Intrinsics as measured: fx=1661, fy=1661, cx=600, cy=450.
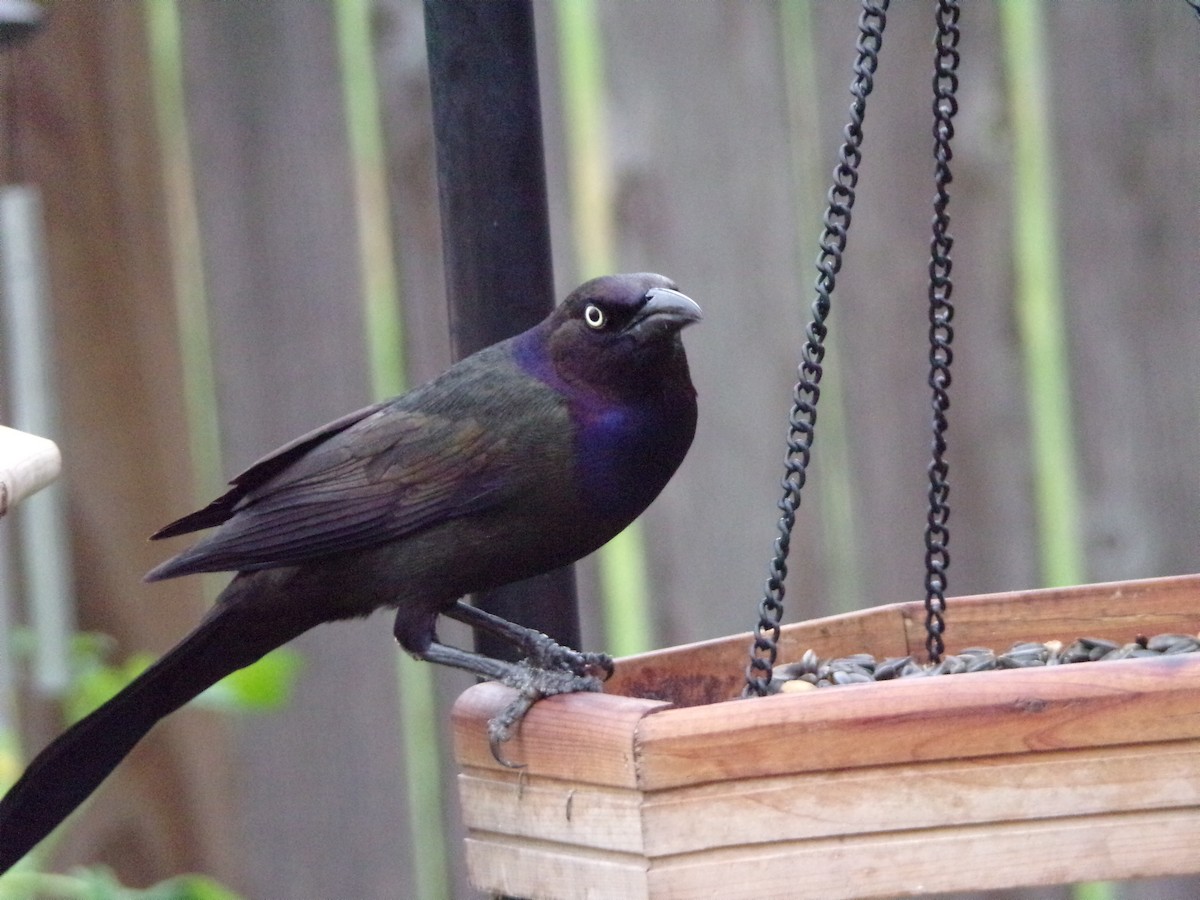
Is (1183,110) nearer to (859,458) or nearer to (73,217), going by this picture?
(859,458)

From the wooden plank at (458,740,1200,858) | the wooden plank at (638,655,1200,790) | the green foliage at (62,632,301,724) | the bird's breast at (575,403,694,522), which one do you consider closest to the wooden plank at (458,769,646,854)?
the wooden plank at (458,740,1200,858)

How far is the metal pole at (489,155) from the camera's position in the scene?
239 centimetres

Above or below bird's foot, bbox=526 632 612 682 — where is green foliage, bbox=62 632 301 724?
below

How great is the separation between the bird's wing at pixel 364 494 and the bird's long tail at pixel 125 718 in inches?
5.4

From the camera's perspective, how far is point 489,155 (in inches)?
94.0

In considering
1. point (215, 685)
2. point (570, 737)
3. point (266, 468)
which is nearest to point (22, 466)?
point (570, 737)

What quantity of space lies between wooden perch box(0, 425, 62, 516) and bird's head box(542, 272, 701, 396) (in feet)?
3.44

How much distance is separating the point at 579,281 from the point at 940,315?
1.02 m

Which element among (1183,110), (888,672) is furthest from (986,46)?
(888,672)

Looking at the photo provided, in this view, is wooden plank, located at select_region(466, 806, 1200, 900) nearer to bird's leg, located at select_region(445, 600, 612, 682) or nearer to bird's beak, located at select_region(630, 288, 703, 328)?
bird's leg, located at select_region(445, 600, 612, 682)

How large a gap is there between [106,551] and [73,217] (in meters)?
0.71

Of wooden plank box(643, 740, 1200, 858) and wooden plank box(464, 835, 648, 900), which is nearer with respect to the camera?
wooden plank box(643, 740, 1200, 858)

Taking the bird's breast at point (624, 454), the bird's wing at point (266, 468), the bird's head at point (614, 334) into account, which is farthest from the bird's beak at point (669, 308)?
the bird's wing at point (266, 468)

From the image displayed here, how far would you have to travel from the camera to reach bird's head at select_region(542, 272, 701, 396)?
273cm
